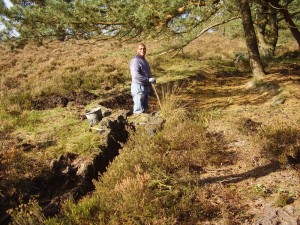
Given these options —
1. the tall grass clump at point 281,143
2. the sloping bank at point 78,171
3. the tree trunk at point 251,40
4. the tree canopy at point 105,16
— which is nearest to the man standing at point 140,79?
the sloping bank at point 78,171

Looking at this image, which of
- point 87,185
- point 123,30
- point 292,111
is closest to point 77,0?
point 123,30

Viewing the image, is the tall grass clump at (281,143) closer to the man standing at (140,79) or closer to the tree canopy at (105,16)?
the tree canopy at (105,16)

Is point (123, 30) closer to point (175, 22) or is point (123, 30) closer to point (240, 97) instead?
point (175, 22)

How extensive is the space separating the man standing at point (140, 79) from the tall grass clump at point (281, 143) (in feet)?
9.41

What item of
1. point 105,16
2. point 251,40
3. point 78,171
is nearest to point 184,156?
point 78,171

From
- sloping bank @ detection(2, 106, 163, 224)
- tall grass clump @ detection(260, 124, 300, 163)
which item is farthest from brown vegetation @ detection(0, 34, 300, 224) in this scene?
sloping bank @ detection(2, 106, 163, 224)

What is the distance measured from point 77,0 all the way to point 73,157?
3484 millimetres

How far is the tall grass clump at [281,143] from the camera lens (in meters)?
4.50

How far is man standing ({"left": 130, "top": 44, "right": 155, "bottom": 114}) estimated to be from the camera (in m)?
6.91

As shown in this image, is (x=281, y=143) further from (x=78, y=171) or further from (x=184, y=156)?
(x=78, y=171)

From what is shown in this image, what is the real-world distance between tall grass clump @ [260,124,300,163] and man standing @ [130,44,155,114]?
2.87 metres

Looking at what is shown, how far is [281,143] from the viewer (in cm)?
481

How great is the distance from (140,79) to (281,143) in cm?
339

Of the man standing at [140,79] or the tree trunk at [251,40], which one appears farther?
the tree trunk at [251,40]
